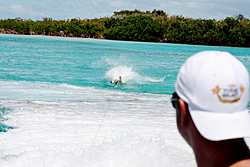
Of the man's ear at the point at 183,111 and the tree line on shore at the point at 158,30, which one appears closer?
the man's ear at the point at 183,111

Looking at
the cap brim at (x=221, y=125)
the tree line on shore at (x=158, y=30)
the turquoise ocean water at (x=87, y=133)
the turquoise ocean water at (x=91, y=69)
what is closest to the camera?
the cap brim at (x=221, y=125)

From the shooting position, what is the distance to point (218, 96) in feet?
2.92

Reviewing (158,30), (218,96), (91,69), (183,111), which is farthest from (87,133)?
(158,30)

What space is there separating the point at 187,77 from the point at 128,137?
3066mm

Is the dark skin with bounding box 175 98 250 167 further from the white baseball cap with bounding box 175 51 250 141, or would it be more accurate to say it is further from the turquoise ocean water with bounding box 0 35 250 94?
the turquoise ocean water with bounding box 0 35 250 94

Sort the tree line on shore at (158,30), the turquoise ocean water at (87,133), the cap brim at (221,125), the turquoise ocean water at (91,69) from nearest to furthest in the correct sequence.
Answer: the cap brim at (221,125)
the turquoise ocean water at (87,133)
the turquoise ocean water at (91,69)
the tree line on shore at (158,30)

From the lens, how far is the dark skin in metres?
0.92

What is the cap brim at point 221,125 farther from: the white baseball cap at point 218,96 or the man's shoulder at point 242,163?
the man's shoulder at point 242,163

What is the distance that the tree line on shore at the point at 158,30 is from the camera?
249 feet

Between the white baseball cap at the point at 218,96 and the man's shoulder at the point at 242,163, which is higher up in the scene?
the white baseball cap at the point at 218,96

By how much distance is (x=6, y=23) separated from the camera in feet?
319

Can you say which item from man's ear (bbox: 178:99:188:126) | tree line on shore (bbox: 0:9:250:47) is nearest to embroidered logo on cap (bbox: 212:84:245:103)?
man's ear (bbox: 178:99:188:126)

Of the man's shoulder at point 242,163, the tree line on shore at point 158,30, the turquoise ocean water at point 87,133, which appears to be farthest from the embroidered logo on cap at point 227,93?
the tree line on shore at point 158,30

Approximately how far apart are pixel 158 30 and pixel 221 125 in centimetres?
8323
